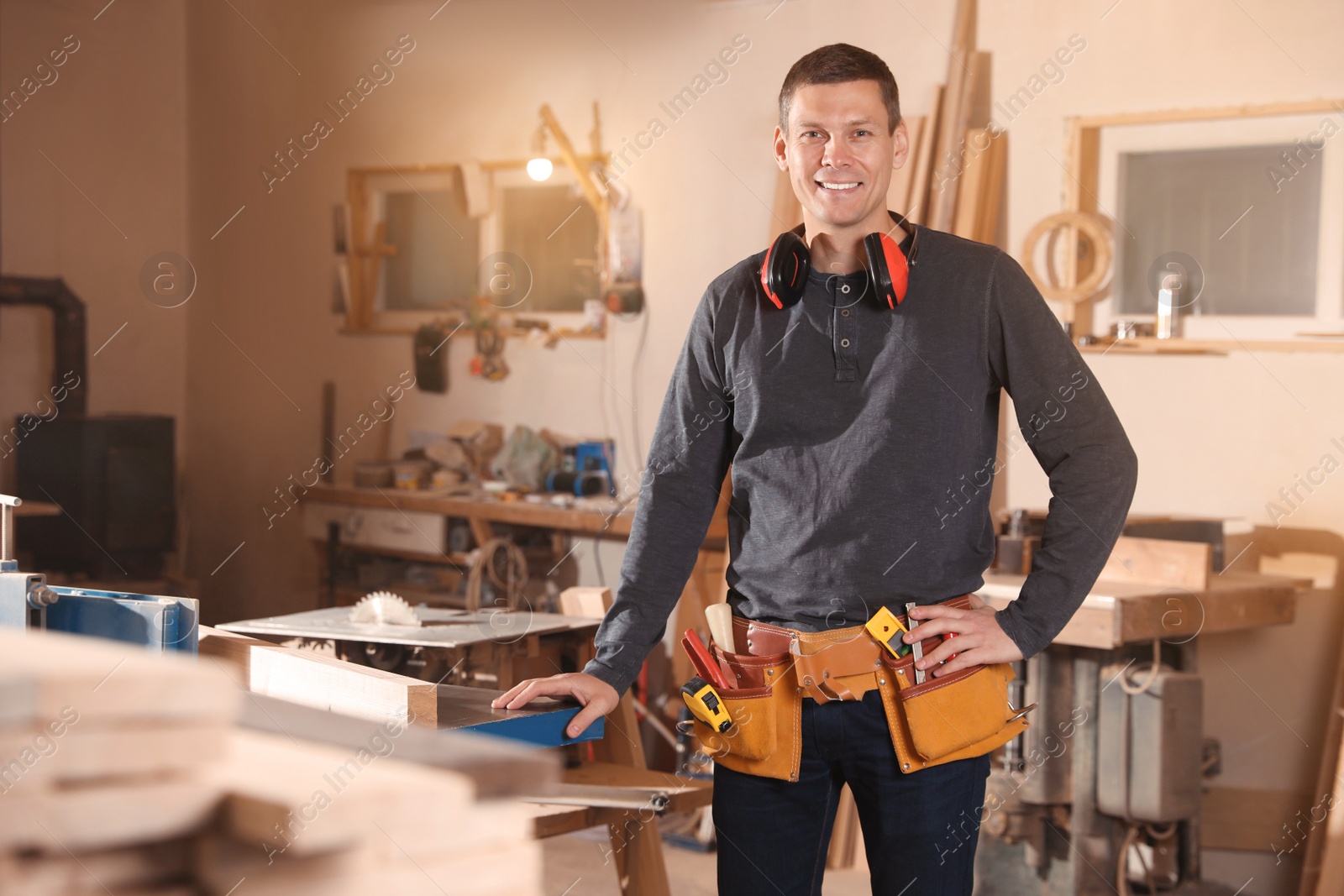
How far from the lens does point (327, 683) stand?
142cm

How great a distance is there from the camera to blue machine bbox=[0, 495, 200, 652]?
1439 millimetres

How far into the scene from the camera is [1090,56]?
377 cm

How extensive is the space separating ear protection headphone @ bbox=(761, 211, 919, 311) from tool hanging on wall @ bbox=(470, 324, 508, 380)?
3729 millimetres

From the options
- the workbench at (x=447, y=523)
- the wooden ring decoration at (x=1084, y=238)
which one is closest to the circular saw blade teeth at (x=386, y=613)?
the workbench at (x=447, y=523)

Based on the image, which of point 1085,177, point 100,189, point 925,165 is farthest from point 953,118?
point 100,189

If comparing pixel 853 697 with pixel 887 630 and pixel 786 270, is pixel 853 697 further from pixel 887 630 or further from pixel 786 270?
pixel 786 270

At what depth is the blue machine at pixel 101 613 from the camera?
1.44 metres

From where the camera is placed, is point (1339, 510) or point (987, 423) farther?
point (1339, 510)

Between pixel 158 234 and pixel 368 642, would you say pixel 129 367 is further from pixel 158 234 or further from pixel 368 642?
pixel 368 642

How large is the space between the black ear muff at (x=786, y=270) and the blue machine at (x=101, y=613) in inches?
33.1

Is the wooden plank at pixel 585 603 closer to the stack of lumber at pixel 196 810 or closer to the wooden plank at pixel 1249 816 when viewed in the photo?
the wooden plank at pixel 1249 816

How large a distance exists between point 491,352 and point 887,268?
391 centimetres

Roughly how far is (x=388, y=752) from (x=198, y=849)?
98 millimetres

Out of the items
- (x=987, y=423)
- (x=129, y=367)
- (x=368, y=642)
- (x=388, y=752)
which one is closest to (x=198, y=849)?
(x=388, y=752)
